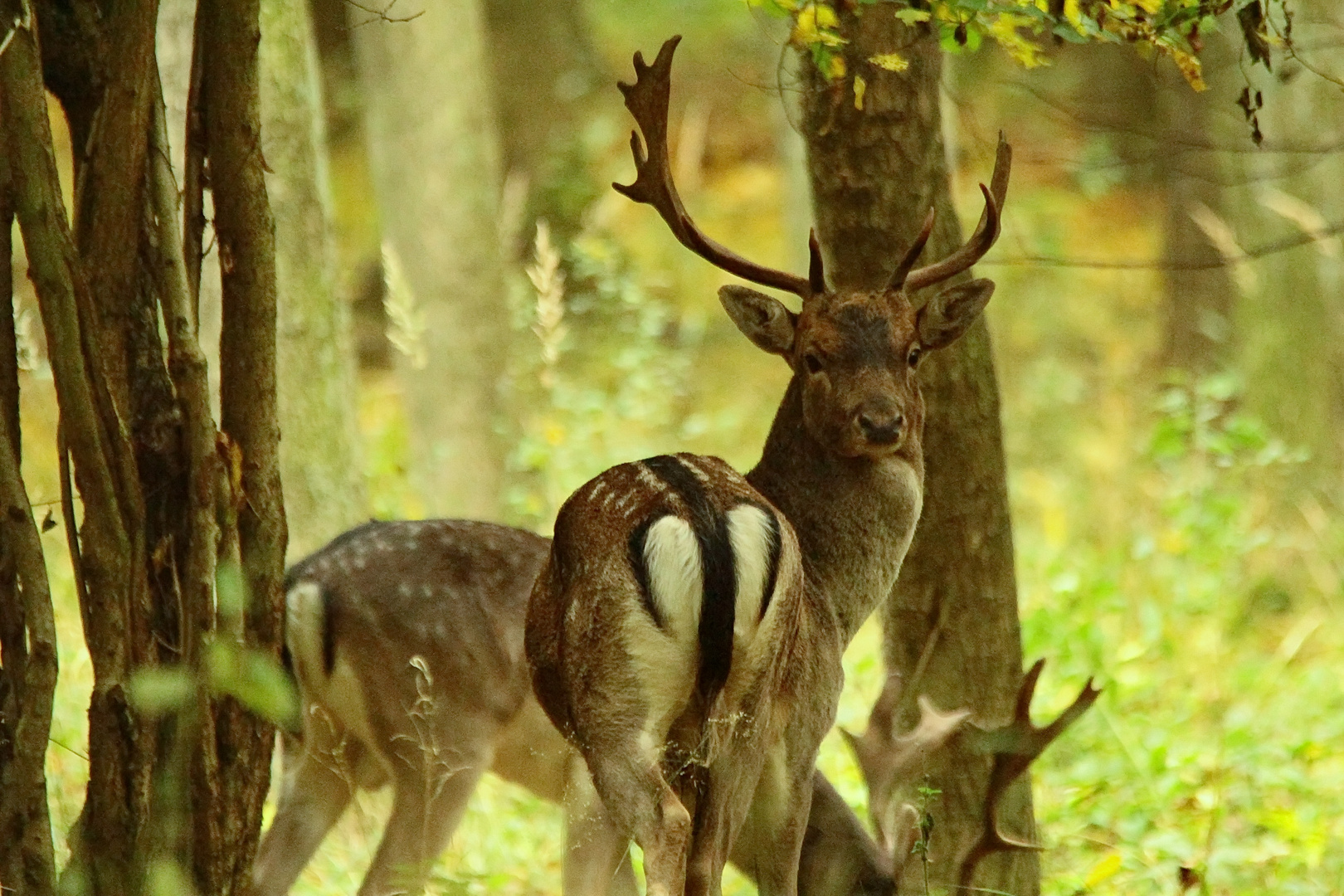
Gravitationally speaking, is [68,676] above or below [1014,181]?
below

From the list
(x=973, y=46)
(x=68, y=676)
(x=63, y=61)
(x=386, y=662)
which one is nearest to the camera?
(x=63, y=61)

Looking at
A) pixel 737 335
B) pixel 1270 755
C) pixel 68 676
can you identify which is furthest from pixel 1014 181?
pixel 68 676

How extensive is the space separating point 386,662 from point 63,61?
2.09 metres

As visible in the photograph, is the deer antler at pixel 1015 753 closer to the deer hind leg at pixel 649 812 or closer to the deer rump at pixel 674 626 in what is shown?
the deer rump at pixel 674 626

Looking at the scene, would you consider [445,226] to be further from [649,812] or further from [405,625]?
[649,812]

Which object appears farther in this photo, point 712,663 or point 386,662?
point 386,662

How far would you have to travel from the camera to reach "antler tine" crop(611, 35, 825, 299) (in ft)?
14.1

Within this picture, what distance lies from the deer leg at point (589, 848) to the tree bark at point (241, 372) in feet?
3.48

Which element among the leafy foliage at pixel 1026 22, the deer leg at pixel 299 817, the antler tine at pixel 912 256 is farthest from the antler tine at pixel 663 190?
the deer leg at pixel 299 817

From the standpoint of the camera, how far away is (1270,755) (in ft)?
20.4

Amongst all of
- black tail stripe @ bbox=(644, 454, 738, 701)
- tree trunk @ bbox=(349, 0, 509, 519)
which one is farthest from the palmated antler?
tree trunk @ bbox=(349, 0, 509, 519)

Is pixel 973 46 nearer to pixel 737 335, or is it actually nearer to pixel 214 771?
pixel 214 771

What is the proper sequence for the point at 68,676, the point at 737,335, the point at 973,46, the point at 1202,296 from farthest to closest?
the point at 737,335
the point at 1202,296
the point at 68,676
the point at 973,46

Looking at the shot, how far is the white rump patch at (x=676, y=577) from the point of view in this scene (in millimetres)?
3436
